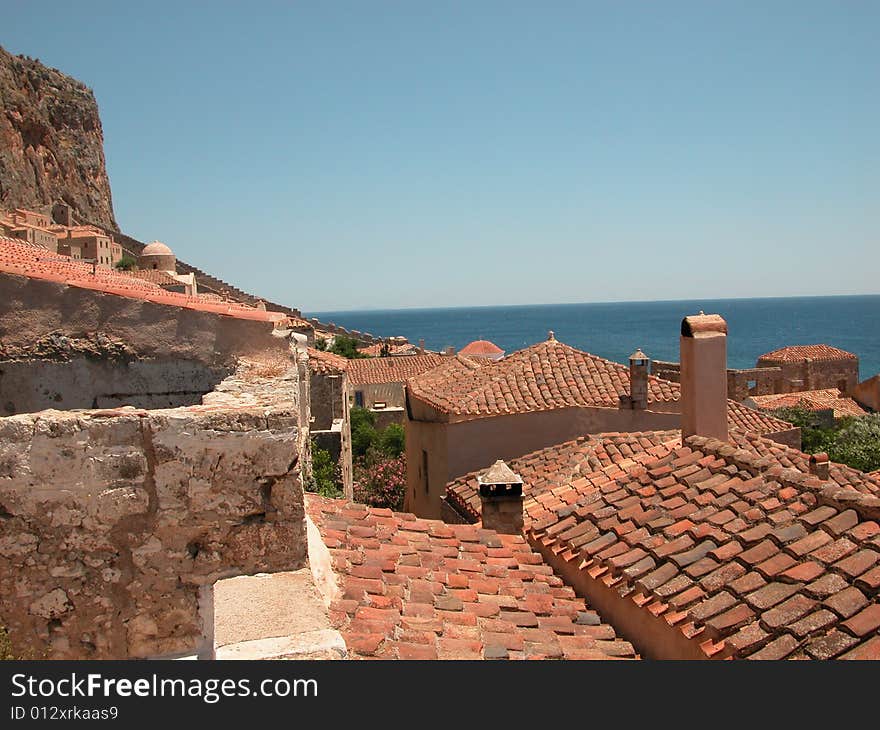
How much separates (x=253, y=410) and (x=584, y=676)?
1850mm

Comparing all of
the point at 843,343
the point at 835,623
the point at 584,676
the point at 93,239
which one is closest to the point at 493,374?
the point at 835,623

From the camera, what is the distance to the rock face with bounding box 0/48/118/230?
68.7m

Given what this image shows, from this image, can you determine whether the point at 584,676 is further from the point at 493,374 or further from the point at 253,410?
the point at 493,374

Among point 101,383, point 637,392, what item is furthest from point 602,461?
point 101,383

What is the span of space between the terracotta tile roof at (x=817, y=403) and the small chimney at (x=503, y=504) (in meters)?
28.5

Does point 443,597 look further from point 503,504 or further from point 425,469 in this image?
point 425,469

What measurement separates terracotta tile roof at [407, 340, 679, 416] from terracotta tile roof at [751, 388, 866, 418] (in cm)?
2055

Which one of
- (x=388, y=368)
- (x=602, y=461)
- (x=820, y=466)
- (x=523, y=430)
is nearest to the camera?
(x=820, y=466)

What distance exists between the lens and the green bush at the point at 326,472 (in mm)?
14973

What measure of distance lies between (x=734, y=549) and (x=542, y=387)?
9.61 m

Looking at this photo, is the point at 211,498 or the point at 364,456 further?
the point at 364,456

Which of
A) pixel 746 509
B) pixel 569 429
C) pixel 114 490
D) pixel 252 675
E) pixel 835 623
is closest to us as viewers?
pixel 252 675

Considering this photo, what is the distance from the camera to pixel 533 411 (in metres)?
13.8

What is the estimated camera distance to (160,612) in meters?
3.38
